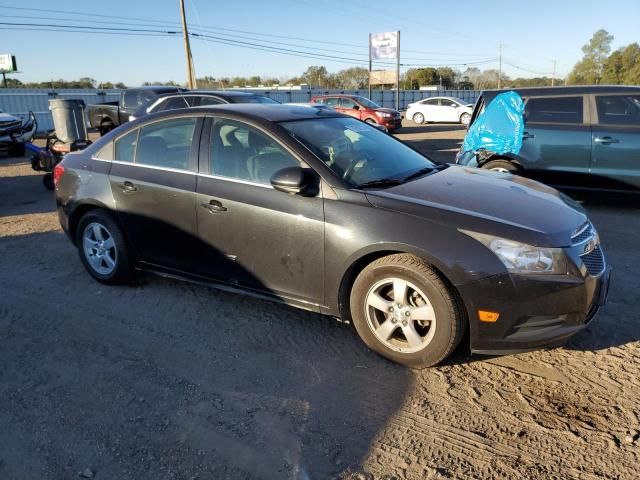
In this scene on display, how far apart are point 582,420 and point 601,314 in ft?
4.73

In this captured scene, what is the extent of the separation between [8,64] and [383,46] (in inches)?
1297

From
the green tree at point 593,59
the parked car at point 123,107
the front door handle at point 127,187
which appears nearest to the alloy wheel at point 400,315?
the front door handle at point 127,187

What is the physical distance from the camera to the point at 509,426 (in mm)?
2684

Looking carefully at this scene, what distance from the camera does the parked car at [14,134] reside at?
13.0 metres

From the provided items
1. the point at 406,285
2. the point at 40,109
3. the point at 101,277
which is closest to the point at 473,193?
the point at 406,285

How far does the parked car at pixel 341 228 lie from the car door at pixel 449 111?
2554 centimetres

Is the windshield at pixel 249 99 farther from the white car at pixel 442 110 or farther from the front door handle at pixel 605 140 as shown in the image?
the white car at pixel 442 110

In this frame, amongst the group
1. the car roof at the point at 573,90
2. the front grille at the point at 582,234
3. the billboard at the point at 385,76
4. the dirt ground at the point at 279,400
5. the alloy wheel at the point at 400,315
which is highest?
the billboard at the point at 385,76

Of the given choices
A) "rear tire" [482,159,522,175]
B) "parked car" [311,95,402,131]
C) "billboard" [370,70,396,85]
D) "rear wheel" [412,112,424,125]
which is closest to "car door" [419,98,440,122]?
"rear wheel" [412,112,424,125]

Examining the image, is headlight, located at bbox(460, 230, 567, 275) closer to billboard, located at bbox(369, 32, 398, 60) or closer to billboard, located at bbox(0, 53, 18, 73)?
billboard, located at bbox(369, 32, 398, 60)

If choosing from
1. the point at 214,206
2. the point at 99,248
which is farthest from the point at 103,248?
the point at 214,206

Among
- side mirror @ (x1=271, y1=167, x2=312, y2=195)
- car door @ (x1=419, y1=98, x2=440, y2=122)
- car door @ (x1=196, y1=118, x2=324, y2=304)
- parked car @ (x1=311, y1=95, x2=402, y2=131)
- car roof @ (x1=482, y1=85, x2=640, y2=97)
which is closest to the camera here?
side mirror @ (x1=271, y1=167, x2=312, y2=195)

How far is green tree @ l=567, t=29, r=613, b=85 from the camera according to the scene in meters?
75.3

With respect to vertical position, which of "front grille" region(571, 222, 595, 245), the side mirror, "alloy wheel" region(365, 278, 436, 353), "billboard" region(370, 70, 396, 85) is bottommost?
"alloy wheel" region(365, 278, 436, 353)
